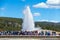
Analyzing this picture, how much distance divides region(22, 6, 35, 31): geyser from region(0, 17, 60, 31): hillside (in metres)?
0.21

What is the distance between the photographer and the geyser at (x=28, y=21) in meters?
10.9

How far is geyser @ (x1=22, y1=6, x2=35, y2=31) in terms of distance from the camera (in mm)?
10859

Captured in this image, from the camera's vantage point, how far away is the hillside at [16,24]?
432 inches

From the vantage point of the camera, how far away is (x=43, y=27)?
11.1m

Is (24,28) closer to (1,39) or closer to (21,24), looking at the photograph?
(21,24)

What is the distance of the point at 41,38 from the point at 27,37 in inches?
25.2

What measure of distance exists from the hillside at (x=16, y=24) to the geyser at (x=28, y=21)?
0.69ft

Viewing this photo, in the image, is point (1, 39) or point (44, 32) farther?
point (44, 32)

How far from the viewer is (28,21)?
11109 millimetres

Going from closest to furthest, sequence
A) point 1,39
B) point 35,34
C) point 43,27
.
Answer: point 1,39 < point 35,34 < point 43,27

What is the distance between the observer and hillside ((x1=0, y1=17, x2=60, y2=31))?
11.0 metres

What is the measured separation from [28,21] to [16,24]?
66cm

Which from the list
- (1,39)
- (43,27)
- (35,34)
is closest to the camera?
(1,39)

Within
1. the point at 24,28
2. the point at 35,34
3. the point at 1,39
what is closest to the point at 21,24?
the point at 24,28
